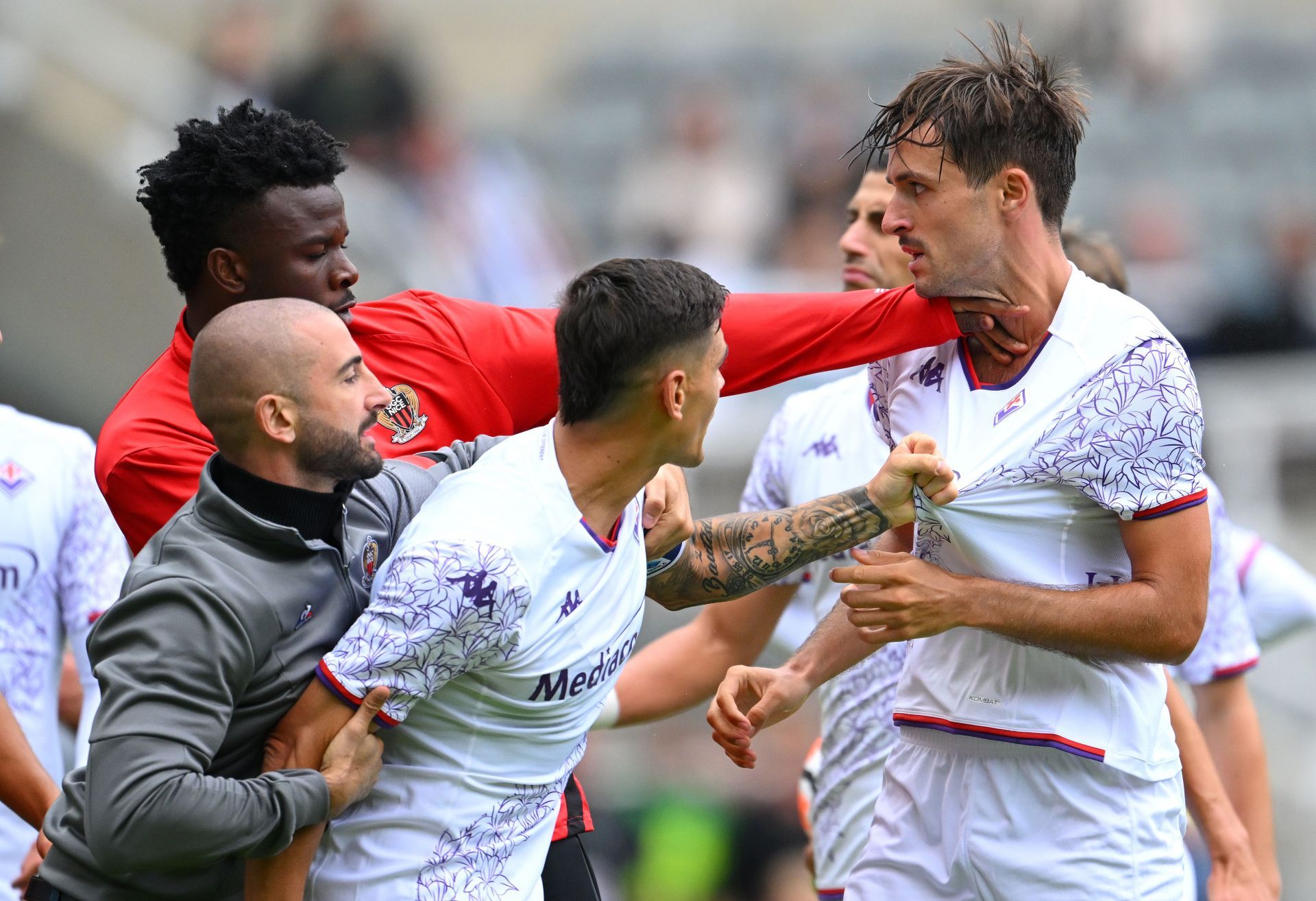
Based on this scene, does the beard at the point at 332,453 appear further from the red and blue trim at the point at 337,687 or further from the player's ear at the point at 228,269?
the player's ear at the point at 228,269

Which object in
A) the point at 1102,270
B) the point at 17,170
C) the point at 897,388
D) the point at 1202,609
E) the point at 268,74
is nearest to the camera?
the point at 1202,609

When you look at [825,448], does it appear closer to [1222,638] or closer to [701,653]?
[701,653]

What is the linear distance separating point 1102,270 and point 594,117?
29.5 feet

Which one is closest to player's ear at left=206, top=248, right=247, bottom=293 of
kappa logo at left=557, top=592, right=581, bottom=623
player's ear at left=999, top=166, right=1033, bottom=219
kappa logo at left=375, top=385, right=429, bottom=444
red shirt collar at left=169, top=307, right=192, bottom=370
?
red shirt collar at left=169, top=307, right=192, bottom=370

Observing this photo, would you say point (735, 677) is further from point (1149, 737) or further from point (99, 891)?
point (99, 891)

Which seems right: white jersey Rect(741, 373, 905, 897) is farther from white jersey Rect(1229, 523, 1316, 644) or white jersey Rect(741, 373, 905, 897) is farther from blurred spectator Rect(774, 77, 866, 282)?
blurred spectator Rect(774, 77, 866, 282)

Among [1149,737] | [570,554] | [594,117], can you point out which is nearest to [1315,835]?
[1149,737]

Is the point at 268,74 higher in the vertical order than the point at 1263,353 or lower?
higher

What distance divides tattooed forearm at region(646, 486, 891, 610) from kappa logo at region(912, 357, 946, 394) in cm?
36

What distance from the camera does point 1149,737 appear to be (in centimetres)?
321

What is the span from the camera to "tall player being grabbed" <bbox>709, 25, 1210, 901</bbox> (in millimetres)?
3033

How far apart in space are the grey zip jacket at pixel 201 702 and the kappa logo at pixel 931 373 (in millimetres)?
1344

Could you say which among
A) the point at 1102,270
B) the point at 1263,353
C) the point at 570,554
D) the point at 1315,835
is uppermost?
the point at 1102,270

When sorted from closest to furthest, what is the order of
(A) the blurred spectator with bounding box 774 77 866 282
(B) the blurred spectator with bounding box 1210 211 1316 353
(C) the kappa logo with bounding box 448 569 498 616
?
(C) the kappa logo with bounding box 448 569 498 616 < (B) the blurred spectator with bounding box 1210 211 1316 353 < (A) the blurred spectator with bounding box 774 77 866 282
